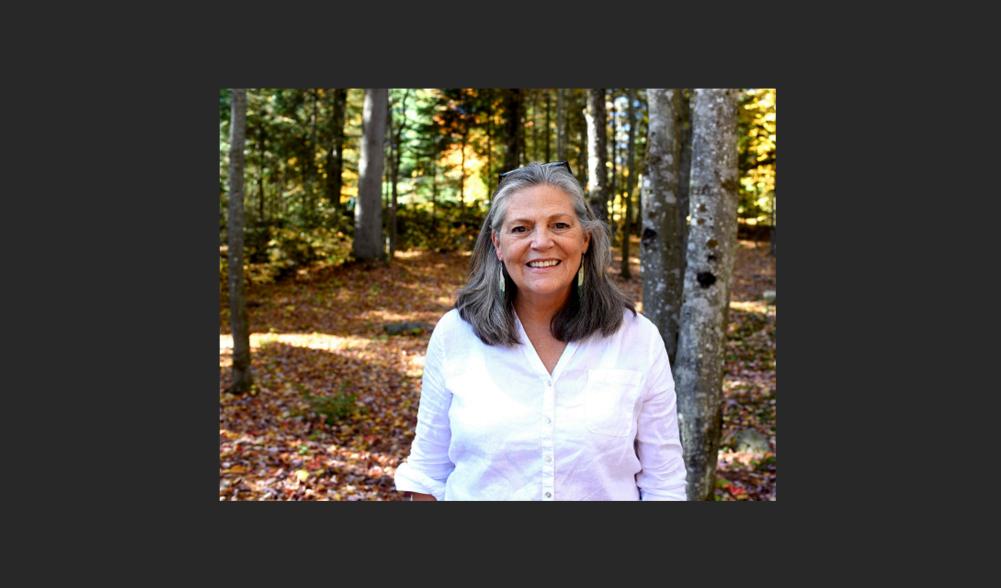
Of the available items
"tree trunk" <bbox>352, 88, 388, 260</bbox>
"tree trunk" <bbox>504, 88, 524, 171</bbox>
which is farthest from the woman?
"tree trunk" <bbox>504, 88, 524, 171</bbox>

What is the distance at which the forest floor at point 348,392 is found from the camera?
620 cm

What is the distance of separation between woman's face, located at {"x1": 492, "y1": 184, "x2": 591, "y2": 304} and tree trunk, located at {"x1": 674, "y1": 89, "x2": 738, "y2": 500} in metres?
2.00

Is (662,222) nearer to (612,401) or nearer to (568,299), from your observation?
(568,299)

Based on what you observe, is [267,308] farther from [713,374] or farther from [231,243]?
[713,374]

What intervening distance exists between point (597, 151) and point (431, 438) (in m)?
4.67

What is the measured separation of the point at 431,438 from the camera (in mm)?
2566

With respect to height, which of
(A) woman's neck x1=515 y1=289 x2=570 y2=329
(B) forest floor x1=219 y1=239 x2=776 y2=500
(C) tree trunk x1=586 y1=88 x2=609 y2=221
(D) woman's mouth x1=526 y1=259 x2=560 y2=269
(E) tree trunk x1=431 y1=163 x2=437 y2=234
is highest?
(E) tree trunk x1=431 y1=163 x2=437 y2=234

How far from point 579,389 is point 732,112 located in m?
2.52

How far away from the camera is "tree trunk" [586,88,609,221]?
259 inches

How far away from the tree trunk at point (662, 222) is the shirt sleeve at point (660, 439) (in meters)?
2.55

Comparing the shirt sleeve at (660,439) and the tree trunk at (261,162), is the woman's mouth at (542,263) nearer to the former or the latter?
the shirt sleeve at (660,439)

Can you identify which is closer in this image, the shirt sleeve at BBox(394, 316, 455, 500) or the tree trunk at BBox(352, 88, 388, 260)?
the shirt sleeve at BBox(394, 316, 455, 500)

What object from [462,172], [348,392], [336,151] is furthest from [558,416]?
[462,172]

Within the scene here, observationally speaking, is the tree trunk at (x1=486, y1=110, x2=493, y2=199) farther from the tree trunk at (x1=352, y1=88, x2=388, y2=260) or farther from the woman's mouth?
the woman's mouth
